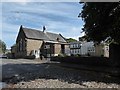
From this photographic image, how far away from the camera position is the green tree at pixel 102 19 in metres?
21.6

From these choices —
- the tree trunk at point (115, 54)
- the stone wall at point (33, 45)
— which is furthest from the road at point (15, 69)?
the stone wall at point (33, 45)

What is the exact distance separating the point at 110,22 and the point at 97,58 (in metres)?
12.4

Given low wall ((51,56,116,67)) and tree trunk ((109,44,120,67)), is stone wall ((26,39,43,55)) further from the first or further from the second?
tree trunk ((109,44,120,67))

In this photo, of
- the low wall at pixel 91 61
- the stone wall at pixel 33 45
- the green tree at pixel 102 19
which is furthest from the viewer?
the stone wall at pixel 33 45

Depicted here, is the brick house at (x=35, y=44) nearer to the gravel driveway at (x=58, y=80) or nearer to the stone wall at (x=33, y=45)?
the stone wall at (x=33, y=45)

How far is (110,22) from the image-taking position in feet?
74.9

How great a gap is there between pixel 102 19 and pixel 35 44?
180 feet

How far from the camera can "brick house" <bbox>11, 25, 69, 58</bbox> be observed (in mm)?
73469

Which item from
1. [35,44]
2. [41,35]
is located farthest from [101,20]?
[41,35]

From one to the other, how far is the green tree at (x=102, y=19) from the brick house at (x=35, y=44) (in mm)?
46310

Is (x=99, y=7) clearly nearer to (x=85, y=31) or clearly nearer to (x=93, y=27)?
(x=93, y=27)

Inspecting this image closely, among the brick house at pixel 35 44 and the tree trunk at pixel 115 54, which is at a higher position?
the brick house at pixel 35 44

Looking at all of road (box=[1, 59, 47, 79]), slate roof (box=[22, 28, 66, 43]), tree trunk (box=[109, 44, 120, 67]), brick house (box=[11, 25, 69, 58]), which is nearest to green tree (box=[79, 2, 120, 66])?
tree trunk (box=[109, 44, 120, 67])

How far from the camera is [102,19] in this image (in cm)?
2323
